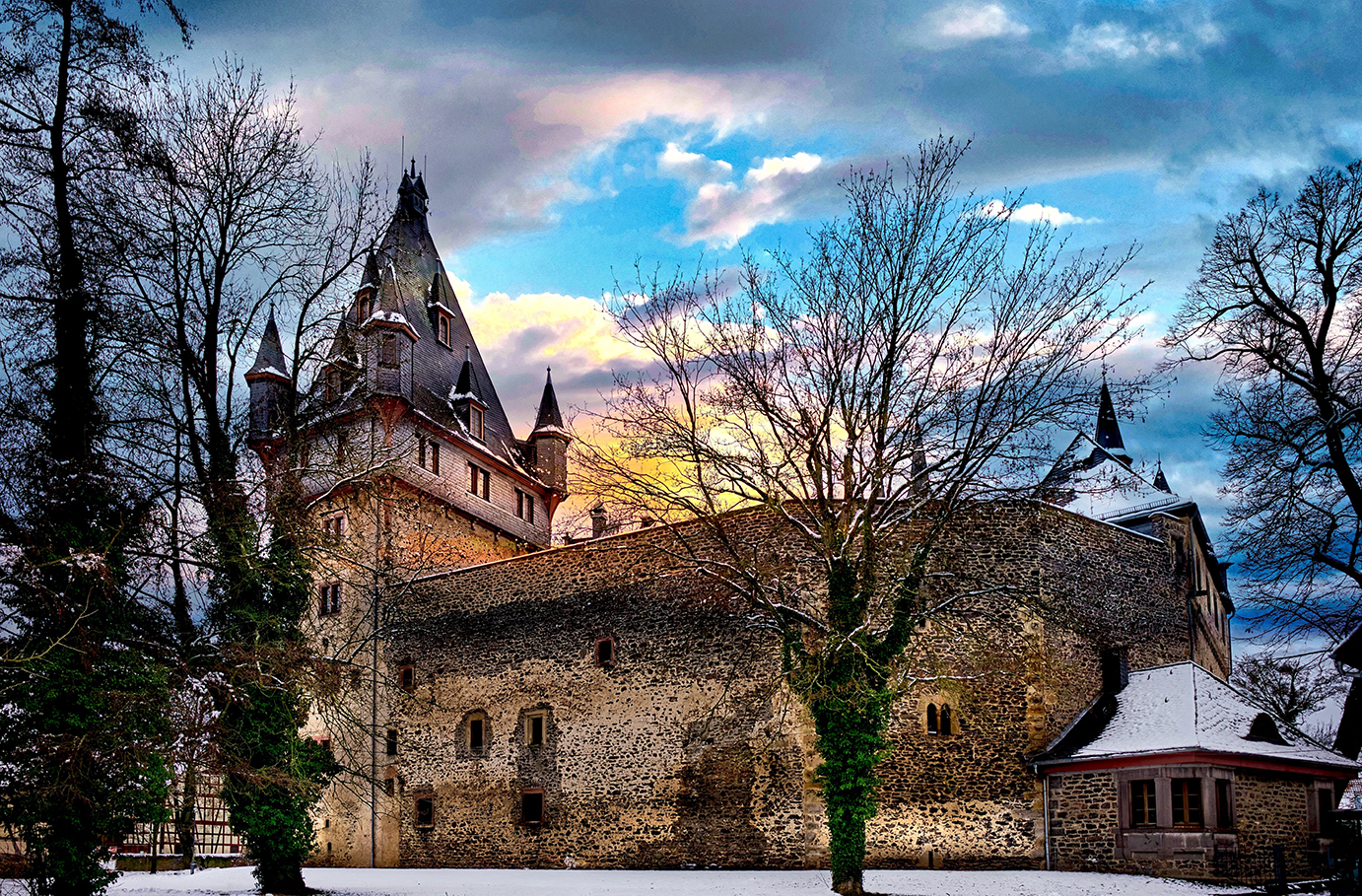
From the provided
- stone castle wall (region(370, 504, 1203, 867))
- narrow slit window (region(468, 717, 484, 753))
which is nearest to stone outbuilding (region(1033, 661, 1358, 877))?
stone castle wall (region(370, 504, 1203, 867))

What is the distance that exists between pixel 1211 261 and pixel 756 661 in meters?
10.3

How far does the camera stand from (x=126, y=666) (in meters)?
11.1

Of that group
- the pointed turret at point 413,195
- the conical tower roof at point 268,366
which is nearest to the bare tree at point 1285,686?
the conical tower roof at point 268,366

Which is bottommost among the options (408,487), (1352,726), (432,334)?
(1352,726)

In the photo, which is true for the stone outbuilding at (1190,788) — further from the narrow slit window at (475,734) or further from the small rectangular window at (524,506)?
the small rectangular window at (524,506)

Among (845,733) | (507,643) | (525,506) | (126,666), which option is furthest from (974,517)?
(525,506)

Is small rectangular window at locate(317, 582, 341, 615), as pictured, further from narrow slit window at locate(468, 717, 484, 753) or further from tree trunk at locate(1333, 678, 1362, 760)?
tree trunk at locate(1333, 678, 1362, 760)

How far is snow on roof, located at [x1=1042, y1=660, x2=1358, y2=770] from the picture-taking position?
16.9 metres

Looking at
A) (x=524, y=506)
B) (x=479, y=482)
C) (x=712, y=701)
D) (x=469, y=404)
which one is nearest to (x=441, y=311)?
(x=469, y=404)

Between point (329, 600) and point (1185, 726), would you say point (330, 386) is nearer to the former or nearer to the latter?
point (329, 600)

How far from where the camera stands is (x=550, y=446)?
34.8 m

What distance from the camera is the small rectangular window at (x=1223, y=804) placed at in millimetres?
16438

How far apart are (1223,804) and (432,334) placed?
2398 centimetres

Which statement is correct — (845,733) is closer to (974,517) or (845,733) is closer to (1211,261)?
(974,517)
